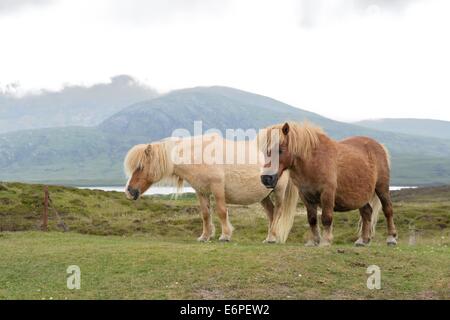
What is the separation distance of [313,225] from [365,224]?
2.50 metres

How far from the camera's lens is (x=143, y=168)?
55.5ft

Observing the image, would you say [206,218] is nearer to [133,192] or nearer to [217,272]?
[133,192]

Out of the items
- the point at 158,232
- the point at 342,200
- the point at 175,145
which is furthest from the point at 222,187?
the point at 158,232

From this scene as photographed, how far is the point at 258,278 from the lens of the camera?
36.8 feet

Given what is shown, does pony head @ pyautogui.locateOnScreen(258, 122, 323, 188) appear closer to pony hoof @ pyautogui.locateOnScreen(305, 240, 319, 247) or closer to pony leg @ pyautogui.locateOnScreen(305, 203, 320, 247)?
pony leg @ pyautogui.locateOnScreen(305, 203, 320, 247)

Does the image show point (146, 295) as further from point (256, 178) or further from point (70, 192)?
point (70, 192)

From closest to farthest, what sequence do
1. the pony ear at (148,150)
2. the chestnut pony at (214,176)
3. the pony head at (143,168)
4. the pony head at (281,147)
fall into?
the pony head at (281,147), the chestnut pony at (214,176), the pony head at (143,168), the pony ear at (148,150)

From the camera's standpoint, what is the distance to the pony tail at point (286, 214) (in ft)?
54.2

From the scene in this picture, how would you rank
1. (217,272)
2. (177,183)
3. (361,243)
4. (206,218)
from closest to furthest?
(217,272)
(361,243)
(206,218)
(177,183)

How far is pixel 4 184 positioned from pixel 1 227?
646 inches

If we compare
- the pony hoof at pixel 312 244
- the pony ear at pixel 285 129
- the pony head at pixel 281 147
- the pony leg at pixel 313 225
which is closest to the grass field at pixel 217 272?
the pony hoof at pixel 312 244

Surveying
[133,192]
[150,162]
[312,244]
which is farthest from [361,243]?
[133,192]

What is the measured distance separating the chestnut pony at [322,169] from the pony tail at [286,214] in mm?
1987

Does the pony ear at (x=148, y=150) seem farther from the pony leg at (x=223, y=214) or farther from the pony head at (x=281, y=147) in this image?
the pony head at (x=281, y=147)
